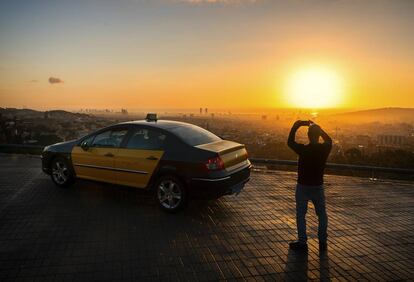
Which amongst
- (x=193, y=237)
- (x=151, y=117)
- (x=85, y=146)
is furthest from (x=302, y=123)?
(x=85, y=146)

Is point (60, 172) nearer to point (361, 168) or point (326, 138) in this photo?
point (326, 138)

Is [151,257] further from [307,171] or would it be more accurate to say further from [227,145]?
[227,145]

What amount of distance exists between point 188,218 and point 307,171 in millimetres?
2392

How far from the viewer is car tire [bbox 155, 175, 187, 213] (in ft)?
20.0

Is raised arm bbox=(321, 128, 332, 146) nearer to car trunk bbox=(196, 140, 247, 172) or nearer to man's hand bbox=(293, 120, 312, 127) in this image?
man's hand bbox=(293, 120, 312, 127)

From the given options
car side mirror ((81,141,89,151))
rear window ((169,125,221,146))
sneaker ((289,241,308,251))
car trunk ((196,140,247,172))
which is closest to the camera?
sneaker ((289,241,308,251))

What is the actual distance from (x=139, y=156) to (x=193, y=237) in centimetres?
212

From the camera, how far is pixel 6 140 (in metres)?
17.8

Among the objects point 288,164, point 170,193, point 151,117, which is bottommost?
point 288,164

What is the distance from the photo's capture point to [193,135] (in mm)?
6695

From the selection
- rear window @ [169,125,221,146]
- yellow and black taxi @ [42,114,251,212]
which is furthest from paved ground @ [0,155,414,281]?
rear window @ [169,125,221,146]

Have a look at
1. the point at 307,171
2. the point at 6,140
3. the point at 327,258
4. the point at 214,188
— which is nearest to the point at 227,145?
the point at 214,188

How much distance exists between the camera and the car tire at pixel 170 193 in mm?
6109

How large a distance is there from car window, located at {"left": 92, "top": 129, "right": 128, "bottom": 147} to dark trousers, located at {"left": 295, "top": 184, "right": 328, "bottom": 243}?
3836 millimetres
